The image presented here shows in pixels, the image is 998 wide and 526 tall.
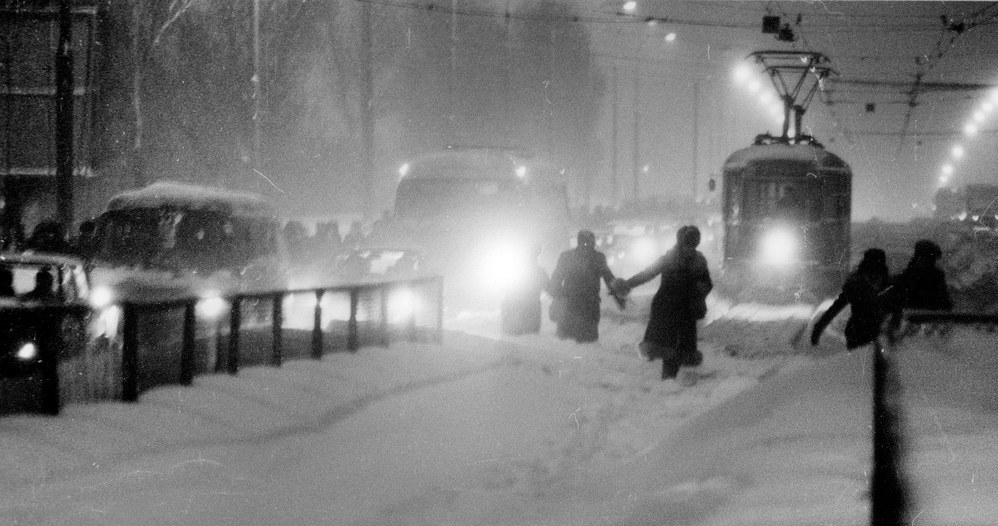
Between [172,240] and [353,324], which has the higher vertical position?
[172,240]

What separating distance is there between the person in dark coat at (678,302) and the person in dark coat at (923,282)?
1835mm

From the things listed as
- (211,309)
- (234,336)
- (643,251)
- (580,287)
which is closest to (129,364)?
(234,336)

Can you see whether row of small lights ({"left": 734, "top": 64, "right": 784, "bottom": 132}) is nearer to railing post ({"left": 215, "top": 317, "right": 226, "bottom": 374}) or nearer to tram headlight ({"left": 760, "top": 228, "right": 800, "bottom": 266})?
tram headlight ({"left": 760, "top": 228, "right": 800, "bottom": 266})

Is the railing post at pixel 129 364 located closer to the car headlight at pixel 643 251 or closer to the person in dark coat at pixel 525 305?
the person in dark coat at pixel 525 305

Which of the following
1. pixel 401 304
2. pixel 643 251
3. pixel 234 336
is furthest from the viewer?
pixel 643 251

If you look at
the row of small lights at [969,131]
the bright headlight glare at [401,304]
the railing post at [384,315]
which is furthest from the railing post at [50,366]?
the row of small lights at [969,131]

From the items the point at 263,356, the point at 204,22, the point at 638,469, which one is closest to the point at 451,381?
the point at 263,356

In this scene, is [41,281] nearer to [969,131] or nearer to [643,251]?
[643,251]

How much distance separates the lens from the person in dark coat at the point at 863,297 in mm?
11398

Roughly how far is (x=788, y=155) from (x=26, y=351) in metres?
18.9

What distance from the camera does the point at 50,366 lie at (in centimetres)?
741

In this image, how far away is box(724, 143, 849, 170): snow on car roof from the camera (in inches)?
952

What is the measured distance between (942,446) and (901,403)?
75 centimetres

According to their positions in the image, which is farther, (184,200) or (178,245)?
(184,200)
